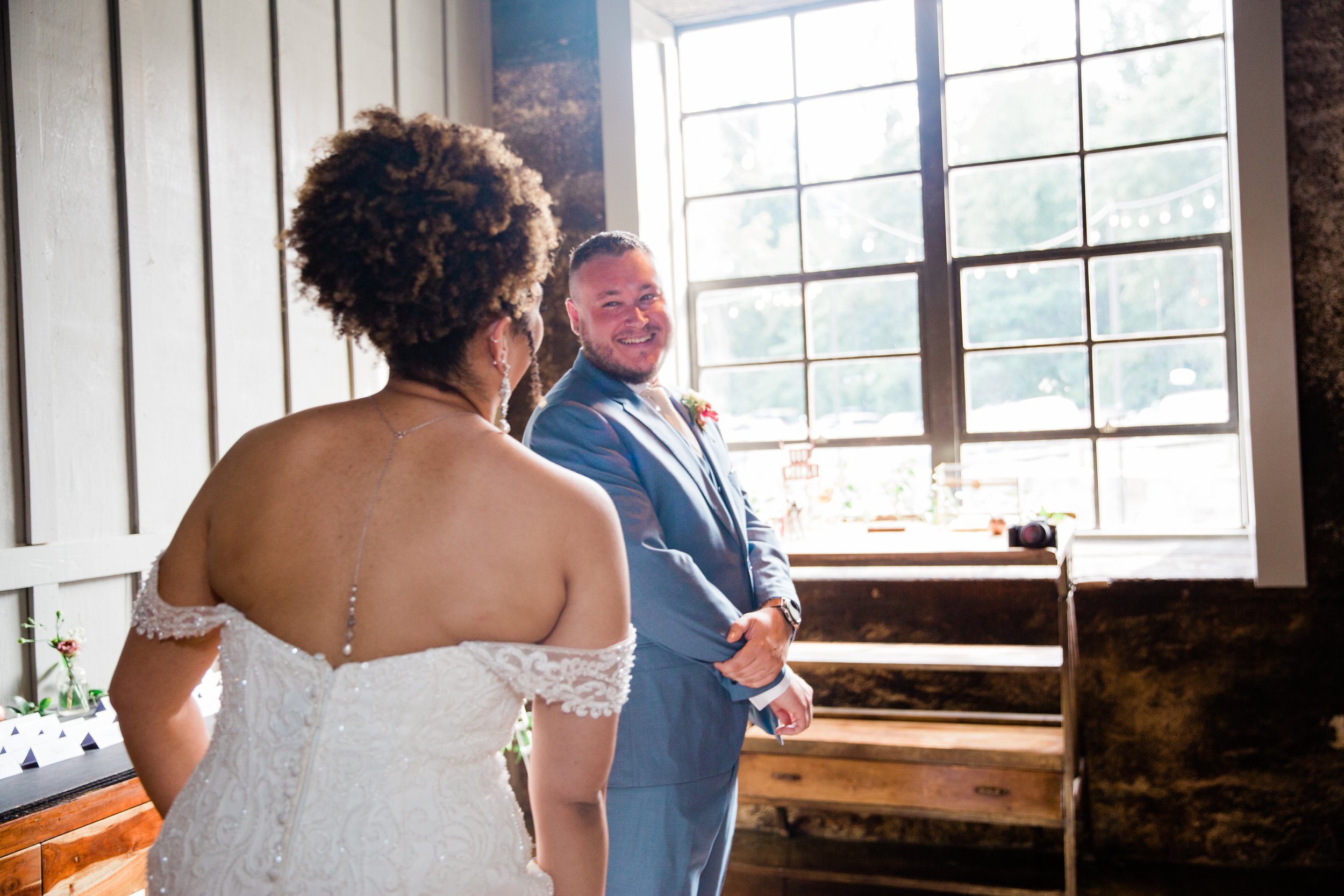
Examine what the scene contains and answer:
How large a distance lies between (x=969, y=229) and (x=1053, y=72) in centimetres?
69

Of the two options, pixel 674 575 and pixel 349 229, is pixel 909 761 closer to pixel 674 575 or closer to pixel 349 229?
pixel 674 575

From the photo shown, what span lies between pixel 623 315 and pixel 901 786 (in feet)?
5.99

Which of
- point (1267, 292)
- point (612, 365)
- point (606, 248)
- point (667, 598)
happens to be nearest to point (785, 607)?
point (667, 598)

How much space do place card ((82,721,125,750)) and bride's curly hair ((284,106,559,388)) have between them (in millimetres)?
1661

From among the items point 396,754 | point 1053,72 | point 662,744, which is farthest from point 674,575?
point 1053,72

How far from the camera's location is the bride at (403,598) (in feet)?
3.54

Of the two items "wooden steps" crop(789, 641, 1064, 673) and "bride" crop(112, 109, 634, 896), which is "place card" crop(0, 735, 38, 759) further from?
"wooden steps" crop(789, 641, 1064, 673)

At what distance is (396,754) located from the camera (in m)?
1.09

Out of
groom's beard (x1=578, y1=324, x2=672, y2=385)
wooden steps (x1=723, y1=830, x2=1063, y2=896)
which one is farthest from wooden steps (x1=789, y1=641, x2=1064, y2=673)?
groom's beard (x1=578, y1=324, x2=672, y2=385)

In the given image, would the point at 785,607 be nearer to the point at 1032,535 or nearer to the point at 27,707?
the point at 1032,535

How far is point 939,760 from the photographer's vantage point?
3152mm

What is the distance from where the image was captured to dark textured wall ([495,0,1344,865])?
11.2 ft

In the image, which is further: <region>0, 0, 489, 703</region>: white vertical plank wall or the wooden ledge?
the wooden ledge

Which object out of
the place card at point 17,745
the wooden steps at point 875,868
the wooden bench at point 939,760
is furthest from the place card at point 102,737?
the wooden steps at point 875,868
